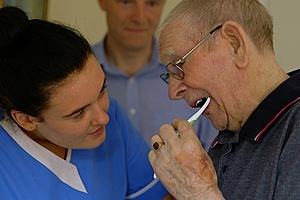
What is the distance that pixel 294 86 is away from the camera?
0.91 metres

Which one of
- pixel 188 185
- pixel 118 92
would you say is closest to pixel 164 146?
→ pixel 188 185

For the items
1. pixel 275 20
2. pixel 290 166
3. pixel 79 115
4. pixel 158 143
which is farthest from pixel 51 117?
pixel 275 20

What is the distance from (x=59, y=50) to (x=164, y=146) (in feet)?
0.91

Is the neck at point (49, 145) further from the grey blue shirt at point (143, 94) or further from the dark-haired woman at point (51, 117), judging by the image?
the grey blue shirt at point (143, 94)

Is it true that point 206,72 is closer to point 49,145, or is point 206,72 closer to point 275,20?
point 49,145

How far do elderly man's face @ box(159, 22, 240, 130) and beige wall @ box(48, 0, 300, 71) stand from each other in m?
0.75

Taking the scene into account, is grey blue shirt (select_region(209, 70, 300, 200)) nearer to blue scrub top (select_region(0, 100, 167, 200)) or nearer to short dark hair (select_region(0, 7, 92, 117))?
blue scrub top (select_region(0, 100, 167, 200))

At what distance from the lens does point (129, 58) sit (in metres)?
1.55

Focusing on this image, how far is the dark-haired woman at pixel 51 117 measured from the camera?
3.22ft

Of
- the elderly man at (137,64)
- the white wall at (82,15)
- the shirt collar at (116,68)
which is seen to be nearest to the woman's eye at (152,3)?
the elderly man at (137,64)

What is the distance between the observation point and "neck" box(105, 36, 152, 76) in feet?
5.07

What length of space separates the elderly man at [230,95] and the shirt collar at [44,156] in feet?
0.64

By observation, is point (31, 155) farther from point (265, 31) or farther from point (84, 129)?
point (265, 31)

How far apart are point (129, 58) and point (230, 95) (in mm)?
640
